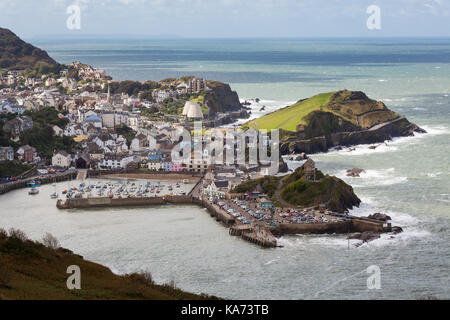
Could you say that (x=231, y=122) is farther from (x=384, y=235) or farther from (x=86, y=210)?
(x=384, y=235)

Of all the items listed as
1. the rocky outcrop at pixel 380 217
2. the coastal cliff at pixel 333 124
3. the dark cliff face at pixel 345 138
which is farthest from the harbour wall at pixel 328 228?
the coastal cliff at pixel 333 124

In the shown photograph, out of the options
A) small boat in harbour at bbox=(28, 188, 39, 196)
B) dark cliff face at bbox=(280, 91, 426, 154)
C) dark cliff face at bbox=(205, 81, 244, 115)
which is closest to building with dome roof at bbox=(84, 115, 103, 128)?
dark cliff face at bbox=(205, 81, 244, 115)

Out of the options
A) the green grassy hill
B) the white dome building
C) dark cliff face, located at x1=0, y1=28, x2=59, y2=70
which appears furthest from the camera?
dark cliff face, located at x1=0, y1=28, x2=59, y2=70

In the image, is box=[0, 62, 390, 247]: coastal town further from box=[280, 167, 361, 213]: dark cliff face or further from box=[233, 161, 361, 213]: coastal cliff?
box=[280, 167, 361, 213]: dark cliff face

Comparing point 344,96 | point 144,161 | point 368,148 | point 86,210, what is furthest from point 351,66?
point 86,210

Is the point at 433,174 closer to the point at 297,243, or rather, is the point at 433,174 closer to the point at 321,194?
the point at 321,194

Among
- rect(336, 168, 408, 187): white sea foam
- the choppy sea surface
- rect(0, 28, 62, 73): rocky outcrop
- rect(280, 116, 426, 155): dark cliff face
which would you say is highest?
rect(0, 28, 62, 73): rocky outcrop
